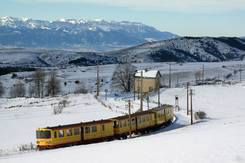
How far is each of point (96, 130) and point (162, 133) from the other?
6964 mm

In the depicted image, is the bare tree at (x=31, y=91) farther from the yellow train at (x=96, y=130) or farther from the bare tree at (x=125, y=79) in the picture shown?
the yellow train at (x=96, y=130)

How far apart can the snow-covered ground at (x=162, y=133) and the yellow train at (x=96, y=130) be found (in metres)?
1.88

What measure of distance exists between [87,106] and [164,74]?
311 ft

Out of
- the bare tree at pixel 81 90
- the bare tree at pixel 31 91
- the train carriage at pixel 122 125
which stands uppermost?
the train carriage at pixel 122 125

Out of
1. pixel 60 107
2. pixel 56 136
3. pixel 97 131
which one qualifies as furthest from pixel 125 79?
pixel 56 136

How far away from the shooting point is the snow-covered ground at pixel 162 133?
2531 centimetres

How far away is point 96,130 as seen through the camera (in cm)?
4447

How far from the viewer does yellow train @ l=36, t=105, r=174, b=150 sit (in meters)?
40.5

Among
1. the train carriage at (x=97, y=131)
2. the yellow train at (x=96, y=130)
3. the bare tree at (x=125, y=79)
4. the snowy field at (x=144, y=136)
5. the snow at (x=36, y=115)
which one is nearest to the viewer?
the snowy field at (x=144, y=136)

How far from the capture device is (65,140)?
41656 millimetres

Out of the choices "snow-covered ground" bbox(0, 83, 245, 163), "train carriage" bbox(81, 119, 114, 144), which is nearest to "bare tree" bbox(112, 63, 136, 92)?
"snow-covered ground" bbox(0, 83, 245, 163)

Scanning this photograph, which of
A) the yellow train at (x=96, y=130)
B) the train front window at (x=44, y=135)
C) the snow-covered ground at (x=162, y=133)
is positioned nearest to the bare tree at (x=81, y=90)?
the snow-covered ground at (x=162, y=133)

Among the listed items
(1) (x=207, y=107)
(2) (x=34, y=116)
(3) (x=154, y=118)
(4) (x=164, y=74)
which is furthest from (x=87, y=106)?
(4) (x=164, y=74)

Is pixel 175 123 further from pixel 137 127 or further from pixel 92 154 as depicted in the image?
pixel 92 154
